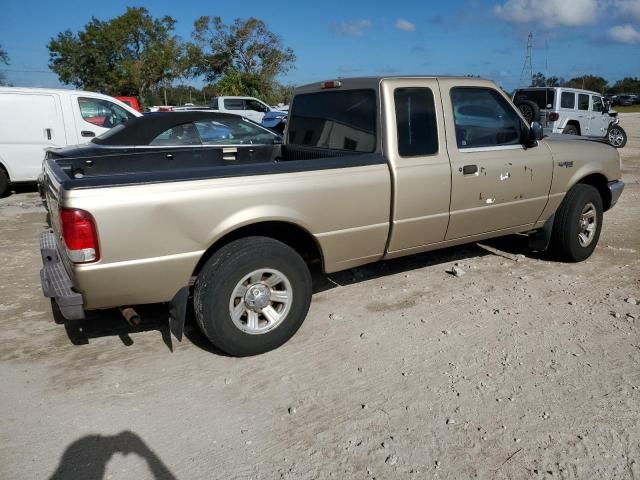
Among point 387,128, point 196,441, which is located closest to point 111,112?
point 387,128

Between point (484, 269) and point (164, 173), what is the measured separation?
3.42 m

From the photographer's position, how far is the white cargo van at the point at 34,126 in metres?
9.02

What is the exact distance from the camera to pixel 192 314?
4160 mm

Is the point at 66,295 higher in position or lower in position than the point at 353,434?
higher

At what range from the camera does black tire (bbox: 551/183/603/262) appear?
202 inches

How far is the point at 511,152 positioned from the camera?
182 inches

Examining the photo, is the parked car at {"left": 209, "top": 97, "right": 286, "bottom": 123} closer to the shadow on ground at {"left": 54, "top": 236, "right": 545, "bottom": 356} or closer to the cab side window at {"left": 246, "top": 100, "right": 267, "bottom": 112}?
the cab side window at {"left": 246, "top": 100, "right": 267, "bottom": 112}

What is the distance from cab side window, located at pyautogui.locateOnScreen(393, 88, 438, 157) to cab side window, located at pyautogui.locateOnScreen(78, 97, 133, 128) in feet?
23.3

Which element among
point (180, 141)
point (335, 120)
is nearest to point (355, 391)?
point (335, 120)

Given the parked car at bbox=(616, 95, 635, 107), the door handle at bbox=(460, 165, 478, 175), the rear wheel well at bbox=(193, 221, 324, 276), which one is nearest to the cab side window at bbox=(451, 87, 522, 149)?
the door handle at bbox=(460, 165, 478, 175)

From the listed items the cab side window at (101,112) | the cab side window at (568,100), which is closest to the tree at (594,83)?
the cab side window at (568,100)

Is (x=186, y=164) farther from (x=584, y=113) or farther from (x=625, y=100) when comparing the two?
(x=625, y=100)

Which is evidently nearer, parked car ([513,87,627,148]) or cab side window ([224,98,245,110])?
parked car ([513,87,627,148])

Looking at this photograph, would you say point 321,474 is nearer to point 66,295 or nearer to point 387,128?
point 66,295
